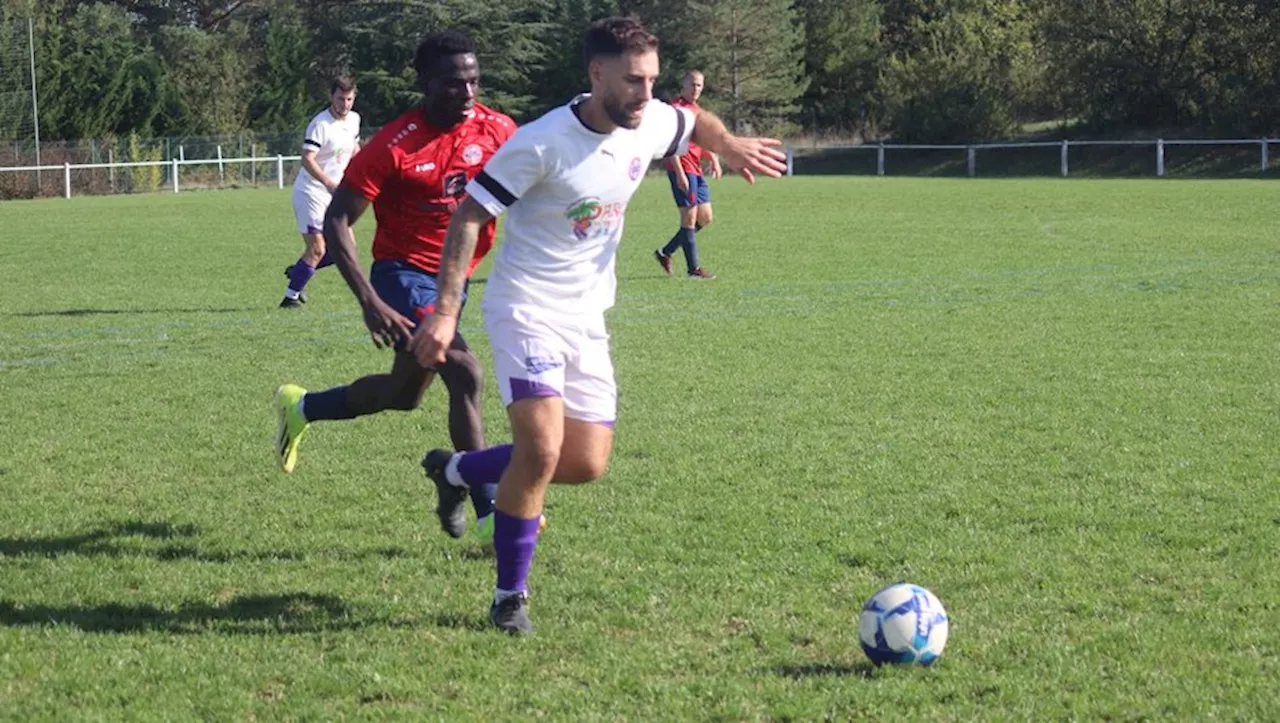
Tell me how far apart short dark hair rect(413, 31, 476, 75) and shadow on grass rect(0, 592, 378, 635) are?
219 centimetres

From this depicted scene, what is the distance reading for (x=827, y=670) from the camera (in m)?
4.51

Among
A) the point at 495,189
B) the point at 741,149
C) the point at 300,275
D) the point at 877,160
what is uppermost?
the point at 877,160

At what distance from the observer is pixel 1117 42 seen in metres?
51.5

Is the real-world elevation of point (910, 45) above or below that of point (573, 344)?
above

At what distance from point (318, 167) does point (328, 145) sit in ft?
1.57

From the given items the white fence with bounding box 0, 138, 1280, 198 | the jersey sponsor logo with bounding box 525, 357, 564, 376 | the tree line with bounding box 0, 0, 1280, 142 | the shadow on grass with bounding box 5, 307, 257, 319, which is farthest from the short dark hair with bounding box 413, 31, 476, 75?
the tree line with bounding box 0, 0, 1280, 142

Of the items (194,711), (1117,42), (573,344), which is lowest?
(194,711)

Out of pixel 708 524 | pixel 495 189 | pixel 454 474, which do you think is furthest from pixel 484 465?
pixel 495 189

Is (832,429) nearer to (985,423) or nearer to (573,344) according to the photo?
(985,423)

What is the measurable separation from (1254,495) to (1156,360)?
387cm

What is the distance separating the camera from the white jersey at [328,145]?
14016 millimetres

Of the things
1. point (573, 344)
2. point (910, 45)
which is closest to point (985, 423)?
point (573, 344)

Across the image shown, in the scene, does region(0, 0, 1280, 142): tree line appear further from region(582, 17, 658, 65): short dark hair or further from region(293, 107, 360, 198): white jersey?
region(582, 17, 658, 65): short dark hair

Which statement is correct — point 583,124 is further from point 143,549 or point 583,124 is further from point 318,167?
point 318,167
